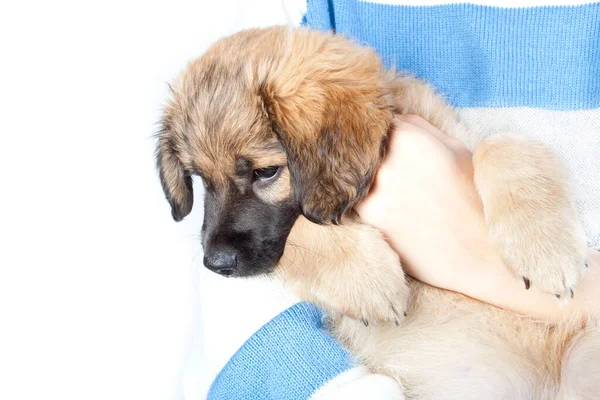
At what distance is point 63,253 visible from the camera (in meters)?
2.41

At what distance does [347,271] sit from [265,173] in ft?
1.30

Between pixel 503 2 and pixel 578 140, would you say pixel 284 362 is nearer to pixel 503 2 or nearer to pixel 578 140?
pixel 578 140

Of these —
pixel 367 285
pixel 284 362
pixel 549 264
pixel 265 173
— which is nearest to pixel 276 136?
pixel 265 173

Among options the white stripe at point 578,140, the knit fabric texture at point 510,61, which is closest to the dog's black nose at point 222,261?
the knit fabric texture at point 510,61

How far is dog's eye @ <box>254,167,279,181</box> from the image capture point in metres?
1.91

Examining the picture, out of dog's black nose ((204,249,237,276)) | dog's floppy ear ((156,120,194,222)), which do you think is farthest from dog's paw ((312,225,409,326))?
dog's floppy ear ((156,120,194,222))

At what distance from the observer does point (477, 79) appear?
7.88ft

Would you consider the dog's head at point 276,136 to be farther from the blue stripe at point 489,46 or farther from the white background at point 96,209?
the blue stripe at point 489,46

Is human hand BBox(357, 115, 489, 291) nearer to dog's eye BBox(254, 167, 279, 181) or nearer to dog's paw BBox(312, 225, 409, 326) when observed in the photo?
dog's paw BBox(312, 225, 409, 326)

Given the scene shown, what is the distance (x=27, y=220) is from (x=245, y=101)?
1.01m

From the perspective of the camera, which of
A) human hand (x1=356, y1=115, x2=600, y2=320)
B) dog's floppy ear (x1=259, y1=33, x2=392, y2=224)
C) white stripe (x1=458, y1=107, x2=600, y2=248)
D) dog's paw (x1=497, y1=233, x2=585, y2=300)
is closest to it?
dog's paw (x1=497, y1=233, x2=585, y2=300)

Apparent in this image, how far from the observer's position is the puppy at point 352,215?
5.73ft

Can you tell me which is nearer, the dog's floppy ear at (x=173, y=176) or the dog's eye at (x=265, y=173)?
the dog's eye at (x=265, y=173)

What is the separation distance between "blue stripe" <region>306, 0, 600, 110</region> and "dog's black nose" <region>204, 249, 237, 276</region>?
3.29 ft
